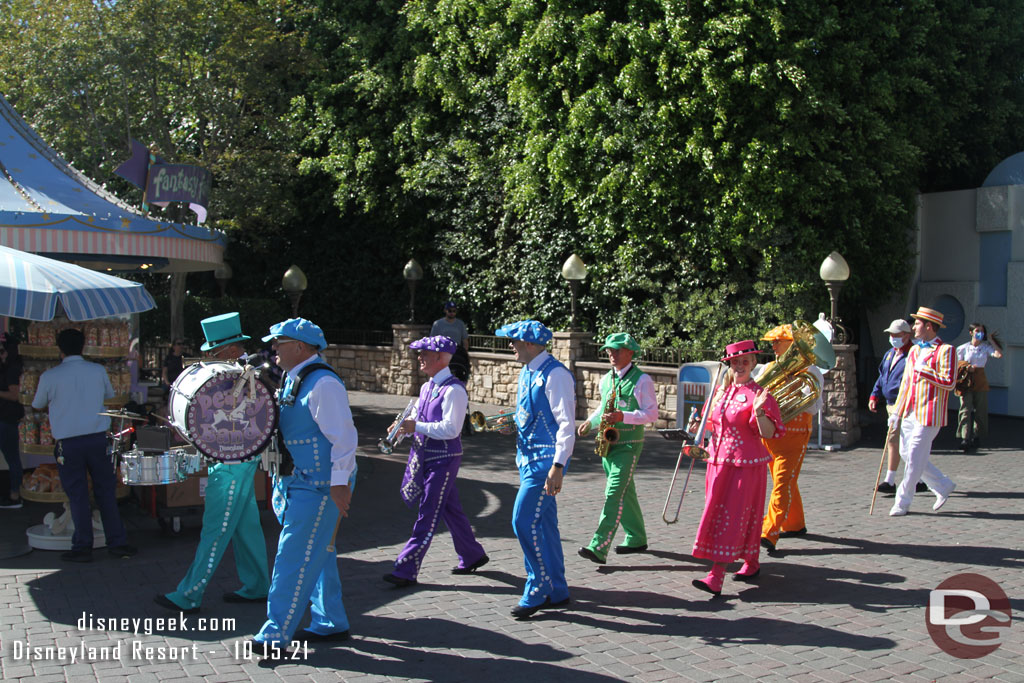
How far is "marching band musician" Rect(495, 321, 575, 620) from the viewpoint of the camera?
5.74m

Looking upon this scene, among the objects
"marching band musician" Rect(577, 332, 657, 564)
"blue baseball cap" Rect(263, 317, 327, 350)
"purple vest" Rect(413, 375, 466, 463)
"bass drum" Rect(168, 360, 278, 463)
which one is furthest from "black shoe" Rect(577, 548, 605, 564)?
"blue baseball cap" Rect(263, 317, 327, 350)

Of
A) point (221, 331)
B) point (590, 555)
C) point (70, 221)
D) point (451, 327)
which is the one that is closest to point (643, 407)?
point (590, 555)

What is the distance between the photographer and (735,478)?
6230 millimetres

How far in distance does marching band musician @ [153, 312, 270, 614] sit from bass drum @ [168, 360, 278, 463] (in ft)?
0.75

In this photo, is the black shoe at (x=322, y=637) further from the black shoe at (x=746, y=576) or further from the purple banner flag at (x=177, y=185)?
the purple banner flag at (x=177, y=185)

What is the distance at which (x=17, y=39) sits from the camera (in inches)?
667

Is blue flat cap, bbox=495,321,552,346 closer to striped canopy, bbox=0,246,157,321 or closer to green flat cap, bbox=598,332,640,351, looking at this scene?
green flat cap, bbox=598,332,640,351

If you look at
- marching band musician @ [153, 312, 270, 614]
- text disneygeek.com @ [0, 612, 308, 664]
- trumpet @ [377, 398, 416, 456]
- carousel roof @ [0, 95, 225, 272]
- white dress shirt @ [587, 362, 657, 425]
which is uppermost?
carousel roof @ [0, 95, 225, 272]

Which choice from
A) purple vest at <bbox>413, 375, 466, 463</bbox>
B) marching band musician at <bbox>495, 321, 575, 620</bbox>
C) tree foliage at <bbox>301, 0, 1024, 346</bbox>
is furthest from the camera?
tree foliage at <bbox>301, 0, 1024, 346</bbox>

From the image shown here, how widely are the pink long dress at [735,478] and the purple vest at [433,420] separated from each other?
69.0 inches

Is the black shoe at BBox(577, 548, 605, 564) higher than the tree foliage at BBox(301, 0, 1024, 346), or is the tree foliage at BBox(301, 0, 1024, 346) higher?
the tree foliage at BBox(301, 0, 1024, 346)

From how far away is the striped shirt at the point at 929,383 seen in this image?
837 cm

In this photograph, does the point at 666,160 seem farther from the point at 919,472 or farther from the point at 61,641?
the point at 61,641

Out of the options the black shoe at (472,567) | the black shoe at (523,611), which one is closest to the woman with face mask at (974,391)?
the black shoe at (472,567)
